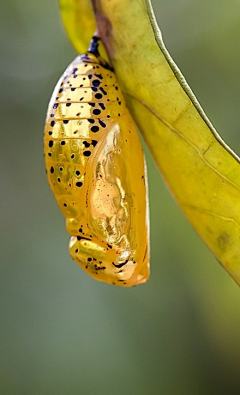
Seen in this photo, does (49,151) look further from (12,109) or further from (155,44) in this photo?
(12,109)

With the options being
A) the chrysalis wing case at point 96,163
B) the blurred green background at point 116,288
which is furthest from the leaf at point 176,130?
the blurred green background at point 116,288

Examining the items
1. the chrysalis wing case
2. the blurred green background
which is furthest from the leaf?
the blurred green background

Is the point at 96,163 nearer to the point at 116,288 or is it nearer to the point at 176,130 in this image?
the point at 176,130

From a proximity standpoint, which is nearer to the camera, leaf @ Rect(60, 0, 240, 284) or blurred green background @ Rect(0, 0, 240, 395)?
leaf @ Rect(60, 0, 240, 284)

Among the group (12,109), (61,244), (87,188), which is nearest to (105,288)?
(61,244)

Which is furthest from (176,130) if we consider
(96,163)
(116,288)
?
(116,288)

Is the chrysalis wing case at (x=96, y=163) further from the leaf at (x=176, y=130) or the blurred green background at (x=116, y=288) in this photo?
the blurred green background at (x=116, y=288)

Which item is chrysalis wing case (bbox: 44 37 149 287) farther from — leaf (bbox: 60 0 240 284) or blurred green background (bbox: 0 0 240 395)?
blurred green background (bbox: 0 0 240 395)
